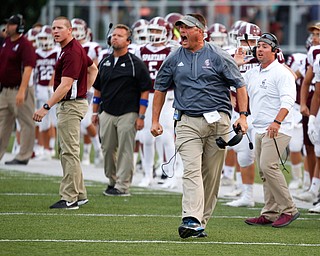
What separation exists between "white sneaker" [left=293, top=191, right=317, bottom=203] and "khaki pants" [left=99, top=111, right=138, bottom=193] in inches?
80.7

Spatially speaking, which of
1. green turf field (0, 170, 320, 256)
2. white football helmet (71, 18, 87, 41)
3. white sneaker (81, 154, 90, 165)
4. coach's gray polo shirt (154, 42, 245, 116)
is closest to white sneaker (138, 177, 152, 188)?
green turf field (0, 170, 320, 256)

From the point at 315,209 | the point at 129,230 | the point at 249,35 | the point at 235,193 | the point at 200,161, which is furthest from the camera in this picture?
the point at 235,193

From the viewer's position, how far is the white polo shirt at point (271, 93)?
10.4m

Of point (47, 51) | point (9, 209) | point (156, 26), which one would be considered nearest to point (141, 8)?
point (47, 51)

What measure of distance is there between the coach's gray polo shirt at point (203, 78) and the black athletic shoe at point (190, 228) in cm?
96

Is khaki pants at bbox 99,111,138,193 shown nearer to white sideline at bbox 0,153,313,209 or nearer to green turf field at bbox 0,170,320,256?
green turf field at bbox 0,170,320,256

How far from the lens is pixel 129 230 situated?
991 centimetres

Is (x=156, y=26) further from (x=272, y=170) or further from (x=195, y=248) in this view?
(x=195, y=248)

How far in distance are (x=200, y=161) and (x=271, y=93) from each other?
1.45m

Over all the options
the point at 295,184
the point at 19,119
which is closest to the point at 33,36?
the point at 19,119

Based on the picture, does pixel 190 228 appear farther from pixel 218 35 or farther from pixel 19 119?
pixel 19 119

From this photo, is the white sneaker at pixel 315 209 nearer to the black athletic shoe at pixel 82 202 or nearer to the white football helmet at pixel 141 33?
the black athletic shoe at pixel 82 202

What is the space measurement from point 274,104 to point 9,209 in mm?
2964

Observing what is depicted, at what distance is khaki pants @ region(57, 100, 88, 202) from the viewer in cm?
1135
